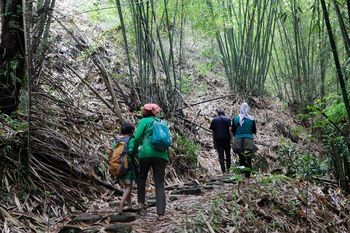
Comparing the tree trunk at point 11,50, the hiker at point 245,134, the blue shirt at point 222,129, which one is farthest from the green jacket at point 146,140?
the blue shirt at point 222,129

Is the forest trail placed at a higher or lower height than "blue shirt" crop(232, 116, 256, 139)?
lower

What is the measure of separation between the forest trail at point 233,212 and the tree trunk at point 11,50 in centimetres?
148

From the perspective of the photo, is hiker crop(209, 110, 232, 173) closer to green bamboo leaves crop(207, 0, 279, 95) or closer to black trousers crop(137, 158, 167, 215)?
black trousers crop(137, 158, 167, 215)

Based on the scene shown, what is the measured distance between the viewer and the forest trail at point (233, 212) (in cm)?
243

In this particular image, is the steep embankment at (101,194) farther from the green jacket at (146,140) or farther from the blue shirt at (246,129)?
the blue shirt at (246,129)

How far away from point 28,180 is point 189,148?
3.08 meters

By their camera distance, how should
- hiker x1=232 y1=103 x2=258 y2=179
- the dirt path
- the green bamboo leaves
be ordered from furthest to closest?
the green bamboo leaves
hiker x1=232 y1=103 x2=258 y2=179
the dirt path

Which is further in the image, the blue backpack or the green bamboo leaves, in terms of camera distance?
the green bamboo leaves

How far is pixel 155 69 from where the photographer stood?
5.88 meters

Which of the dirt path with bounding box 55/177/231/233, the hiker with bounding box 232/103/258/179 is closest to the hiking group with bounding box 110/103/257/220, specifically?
the dirt path with bounding box 55/177/231/233

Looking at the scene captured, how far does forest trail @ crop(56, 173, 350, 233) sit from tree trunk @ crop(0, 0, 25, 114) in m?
1.48

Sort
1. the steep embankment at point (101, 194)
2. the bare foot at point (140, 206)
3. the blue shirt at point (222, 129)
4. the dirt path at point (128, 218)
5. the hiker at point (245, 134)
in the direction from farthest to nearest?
the blue shirt at point (222, 129)
the hiker at point (245, 134)
the bare foot at point (140, 206)
the steep embankment at point (101, 194)
the dirt path at point (128, 218)

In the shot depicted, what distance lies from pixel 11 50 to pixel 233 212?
8.81ft

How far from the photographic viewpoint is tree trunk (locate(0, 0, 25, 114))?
3068mm
